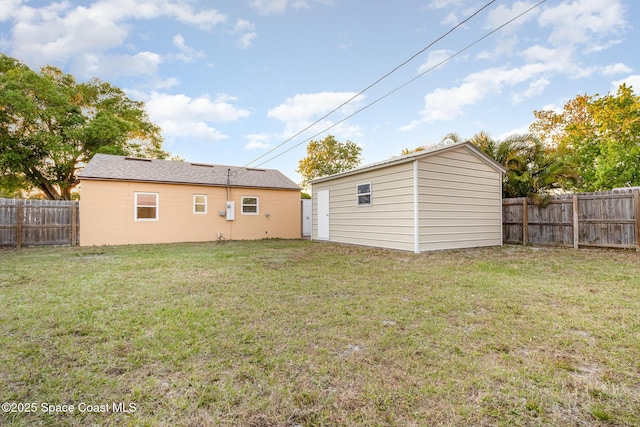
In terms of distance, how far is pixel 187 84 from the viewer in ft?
38.9

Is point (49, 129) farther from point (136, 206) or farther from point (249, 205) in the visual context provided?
point (249, 205)

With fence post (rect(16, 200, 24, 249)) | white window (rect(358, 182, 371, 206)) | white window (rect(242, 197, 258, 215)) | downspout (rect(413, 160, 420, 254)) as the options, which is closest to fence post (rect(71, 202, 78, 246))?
fence post (rect(16, 200, 24, 249))

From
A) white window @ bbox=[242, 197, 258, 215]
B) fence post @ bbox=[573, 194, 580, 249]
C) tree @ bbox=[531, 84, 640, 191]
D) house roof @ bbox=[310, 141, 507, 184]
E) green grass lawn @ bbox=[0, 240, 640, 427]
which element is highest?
tree @ bbox=[531, 84, 640, 191]

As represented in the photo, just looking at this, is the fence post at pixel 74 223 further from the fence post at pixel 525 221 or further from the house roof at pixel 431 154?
the fence post at pixel 525 221

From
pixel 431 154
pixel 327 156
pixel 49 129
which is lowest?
pixel 431 154

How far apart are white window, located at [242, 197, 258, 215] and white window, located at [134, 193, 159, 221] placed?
3514 millimetres

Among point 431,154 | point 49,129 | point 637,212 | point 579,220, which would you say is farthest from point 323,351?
point 49,129

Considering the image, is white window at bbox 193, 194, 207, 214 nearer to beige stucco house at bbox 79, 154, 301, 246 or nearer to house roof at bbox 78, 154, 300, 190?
beige stucco house at bbox 79, 154, 301, 246

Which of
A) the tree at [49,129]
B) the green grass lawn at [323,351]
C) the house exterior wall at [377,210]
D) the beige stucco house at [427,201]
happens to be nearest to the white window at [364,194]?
the beige stucco house at [427,201]

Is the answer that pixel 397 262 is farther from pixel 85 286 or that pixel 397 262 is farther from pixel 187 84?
pixel 187 84

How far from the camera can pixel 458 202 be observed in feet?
28.8

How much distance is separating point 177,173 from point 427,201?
33.4 feet

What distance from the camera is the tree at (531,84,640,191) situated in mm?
11969

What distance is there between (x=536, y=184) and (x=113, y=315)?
39.5ft
